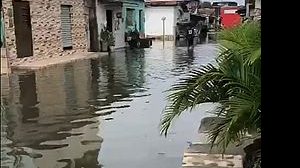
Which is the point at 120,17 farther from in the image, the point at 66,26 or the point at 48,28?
the point at 48,28

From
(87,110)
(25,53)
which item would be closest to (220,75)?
(87,110)

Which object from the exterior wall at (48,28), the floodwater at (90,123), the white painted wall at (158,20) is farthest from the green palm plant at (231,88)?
the white painted wall at (158,20)

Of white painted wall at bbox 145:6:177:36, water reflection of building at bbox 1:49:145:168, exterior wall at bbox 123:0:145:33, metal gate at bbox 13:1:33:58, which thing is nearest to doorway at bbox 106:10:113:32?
exterior wall at bbox 123:0:145:33

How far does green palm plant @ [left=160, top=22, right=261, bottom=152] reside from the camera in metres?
2.99

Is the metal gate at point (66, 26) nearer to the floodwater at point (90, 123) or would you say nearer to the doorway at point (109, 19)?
the doorway at point (109, 19)

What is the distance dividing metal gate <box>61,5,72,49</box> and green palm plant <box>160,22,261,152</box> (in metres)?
13.0

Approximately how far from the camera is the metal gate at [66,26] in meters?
16.3

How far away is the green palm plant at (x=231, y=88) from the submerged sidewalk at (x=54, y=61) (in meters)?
7.98

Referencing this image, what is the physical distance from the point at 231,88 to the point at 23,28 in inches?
434
